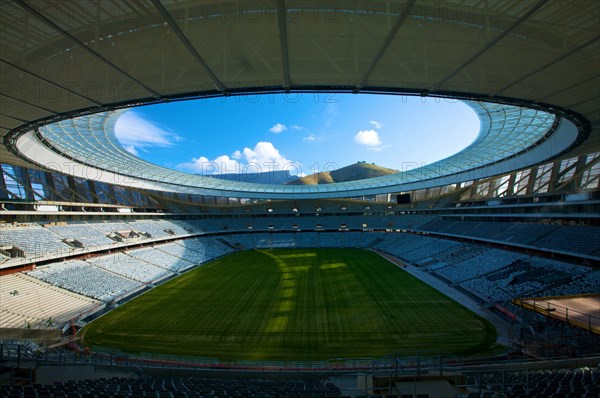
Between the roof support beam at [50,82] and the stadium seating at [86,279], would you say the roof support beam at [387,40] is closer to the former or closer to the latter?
the roof support beam at [50,82]

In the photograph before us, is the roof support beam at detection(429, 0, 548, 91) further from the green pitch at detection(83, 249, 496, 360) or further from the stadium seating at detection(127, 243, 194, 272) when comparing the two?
the stadium seating at detection(127, 243, 194, 272)

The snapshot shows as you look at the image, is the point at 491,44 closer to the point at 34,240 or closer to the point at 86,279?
the point at 86,279

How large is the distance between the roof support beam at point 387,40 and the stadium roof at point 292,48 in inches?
1.0

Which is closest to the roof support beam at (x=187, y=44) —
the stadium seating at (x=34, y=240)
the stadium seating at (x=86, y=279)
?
the stadium seating at (x=86, y=279)

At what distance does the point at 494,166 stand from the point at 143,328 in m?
35.3

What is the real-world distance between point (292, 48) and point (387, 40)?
6.42 ft

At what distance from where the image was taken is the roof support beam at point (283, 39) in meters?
5.88

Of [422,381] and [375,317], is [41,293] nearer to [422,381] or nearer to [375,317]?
[375,317]

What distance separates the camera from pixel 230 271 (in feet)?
132

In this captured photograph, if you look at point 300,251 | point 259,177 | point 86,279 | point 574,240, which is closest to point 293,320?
point 86,279

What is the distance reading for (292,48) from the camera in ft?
23.0

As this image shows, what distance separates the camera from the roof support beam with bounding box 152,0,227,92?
231 inches

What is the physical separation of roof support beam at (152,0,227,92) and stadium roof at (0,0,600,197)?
0.02m

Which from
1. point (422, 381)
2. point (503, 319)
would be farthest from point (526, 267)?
point (422, 381)
